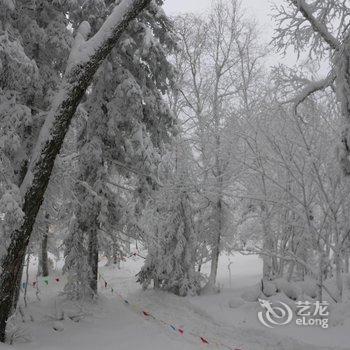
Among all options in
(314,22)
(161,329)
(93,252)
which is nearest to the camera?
(314,22)

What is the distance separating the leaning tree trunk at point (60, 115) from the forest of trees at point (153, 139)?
23mm

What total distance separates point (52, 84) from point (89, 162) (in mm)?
2936

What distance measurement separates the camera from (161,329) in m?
10.8

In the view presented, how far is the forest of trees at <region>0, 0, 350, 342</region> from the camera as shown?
24.1 ft

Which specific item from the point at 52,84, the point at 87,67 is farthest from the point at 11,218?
the point at 52,84

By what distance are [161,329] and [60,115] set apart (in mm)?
6278

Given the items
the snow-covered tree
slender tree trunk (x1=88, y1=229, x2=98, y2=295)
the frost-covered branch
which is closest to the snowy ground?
slender tree trunk (x1=88, y1=229, x2=98, y2=295)

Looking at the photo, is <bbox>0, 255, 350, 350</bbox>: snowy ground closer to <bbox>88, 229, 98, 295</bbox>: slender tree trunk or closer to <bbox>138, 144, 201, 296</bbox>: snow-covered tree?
<bbox>88, 229, 98, 295</bbox>: slender tree trunk

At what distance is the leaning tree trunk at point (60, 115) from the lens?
7160 millimetres

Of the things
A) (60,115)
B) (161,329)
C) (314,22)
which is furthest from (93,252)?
(314,22)

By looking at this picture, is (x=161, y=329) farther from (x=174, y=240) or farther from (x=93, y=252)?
→ (x=174, y=240)

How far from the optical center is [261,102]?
45.6ft

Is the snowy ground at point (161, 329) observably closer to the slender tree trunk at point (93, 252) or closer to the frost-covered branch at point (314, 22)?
the slender tree trunk at point (93, 252)

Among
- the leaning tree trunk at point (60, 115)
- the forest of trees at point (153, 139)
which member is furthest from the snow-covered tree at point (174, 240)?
the leaning tree trunk at point (60, 115)
